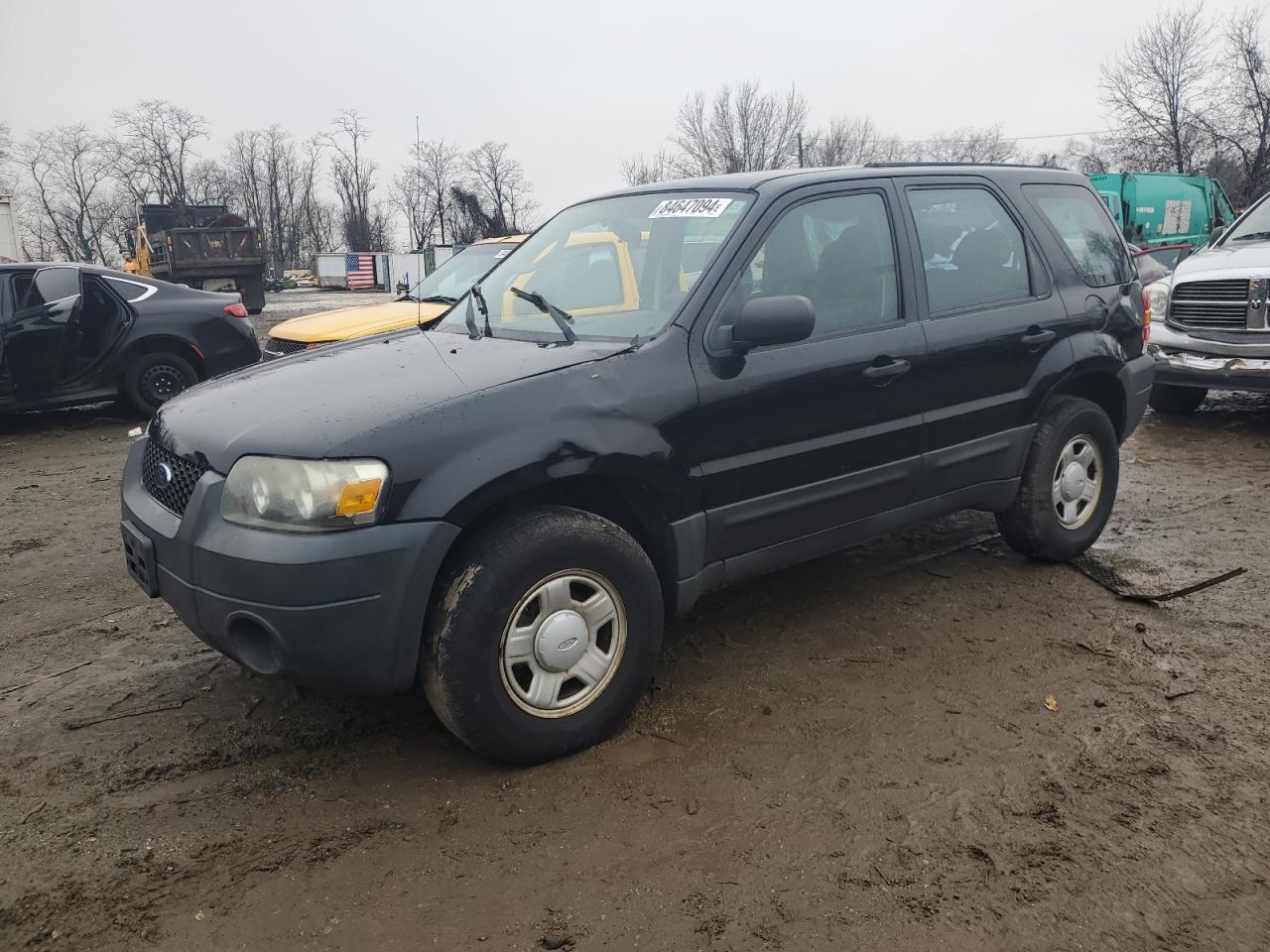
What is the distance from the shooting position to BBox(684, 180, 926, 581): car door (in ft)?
11.2

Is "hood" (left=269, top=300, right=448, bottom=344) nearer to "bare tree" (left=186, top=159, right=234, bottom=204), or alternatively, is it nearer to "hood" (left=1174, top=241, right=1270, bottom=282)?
"hood" (left=1174, top=241, right=1270, bottom=282)

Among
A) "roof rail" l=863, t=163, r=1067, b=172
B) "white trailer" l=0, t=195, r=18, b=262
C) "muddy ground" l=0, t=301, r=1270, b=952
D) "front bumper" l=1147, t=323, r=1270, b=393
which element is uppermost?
"white trailer" l=0, t=195, r=18, b=262

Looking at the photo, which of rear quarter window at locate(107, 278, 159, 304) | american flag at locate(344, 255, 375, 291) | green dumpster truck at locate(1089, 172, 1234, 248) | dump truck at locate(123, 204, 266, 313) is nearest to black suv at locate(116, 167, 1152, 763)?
rear quarter window at locate(107, 278, 159, 304)

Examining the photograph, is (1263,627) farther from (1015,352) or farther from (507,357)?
(507,357)

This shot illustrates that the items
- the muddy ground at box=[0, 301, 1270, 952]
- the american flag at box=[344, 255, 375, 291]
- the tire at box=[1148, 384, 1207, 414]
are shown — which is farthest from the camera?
the american flag at box=[344, 255, 375, 291]

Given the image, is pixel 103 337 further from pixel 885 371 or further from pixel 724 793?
pixel 724 793

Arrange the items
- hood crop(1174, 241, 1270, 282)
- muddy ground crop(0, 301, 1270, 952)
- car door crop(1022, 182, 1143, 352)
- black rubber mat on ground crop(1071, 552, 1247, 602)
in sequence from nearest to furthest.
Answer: muddy ground crop(0, 301, 1270, 952)
black rubber mat on ground crop(1071, 552, 1247, 602)
car door crop(1022, 182, 1143, 352)
hood crop(1174, 241, 1270, 282)

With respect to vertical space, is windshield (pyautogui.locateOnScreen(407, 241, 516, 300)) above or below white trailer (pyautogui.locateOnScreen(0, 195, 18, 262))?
below

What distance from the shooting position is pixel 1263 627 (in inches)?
160

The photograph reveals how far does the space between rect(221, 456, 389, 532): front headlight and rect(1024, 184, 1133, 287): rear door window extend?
11.2 ft

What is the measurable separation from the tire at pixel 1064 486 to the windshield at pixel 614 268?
6.31ft

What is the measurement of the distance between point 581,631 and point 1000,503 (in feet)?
7.73

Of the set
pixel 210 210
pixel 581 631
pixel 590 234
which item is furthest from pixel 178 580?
pixel 210 210

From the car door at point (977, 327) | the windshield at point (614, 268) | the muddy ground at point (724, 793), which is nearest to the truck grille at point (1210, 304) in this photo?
the muddy ground at point (724, 793)
